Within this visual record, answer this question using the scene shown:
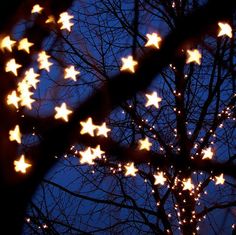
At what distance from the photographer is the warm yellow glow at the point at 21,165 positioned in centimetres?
336

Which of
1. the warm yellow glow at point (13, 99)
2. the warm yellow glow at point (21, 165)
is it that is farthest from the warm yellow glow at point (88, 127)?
the warm yellow glow at point (13, 99)

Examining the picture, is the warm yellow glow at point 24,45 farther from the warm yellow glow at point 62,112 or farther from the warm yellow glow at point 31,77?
the warm yellow glow at point 62,112

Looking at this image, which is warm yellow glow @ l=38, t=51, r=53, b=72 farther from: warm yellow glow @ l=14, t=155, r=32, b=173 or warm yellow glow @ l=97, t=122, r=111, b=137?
warm yellow glow @ l=14, t=155, r=32, b=173

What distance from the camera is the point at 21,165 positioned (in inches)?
135

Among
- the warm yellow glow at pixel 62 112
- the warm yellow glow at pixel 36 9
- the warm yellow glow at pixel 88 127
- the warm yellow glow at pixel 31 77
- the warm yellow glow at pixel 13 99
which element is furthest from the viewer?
the warm yellow glow at pixel 36 9

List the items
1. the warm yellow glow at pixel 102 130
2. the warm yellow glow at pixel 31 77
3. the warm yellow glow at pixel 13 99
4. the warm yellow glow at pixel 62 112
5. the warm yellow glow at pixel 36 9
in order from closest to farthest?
the warm yellow glow at pixel 62 112
the warm yellow glow at pixel 102 130
the warm yellow glow at pixel 13 99
the warm yellow glow at pixel 31 77
the warm yellow glow at pixel 36 9

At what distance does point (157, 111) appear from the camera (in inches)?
264

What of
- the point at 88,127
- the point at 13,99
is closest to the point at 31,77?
the point at 13,99

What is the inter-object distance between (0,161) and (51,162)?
0.71 meters

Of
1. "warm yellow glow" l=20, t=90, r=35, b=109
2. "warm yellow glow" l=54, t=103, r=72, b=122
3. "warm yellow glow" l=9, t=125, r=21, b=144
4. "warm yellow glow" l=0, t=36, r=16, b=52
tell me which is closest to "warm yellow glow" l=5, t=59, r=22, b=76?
"warm yellow glow" l=0, t=36, r=16, b=52

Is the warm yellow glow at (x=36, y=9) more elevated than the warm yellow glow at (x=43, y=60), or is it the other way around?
the warm yellow glow at (x=36, y=9)

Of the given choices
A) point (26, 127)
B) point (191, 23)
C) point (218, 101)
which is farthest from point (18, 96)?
point (218, 101)

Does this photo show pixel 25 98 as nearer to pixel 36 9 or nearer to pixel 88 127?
pixel 88 127

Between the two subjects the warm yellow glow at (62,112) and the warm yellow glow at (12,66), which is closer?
the warm yellow glow at (62,112)
